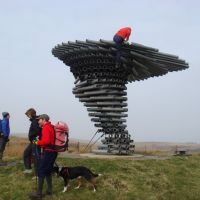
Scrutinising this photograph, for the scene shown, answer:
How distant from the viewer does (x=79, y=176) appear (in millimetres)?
10805

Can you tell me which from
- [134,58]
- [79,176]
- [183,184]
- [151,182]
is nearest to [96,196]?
[79,176]

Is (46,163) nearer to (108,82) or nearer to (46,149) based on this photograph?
(46,149)

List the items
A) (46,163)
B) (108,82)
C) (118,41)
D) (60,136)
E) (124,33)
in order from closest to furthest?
(46,163), (60,136), (118,41), (124,33), (108,82)

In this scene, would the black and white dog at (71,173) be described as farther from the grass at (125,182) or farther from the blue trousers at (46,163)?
the blue trousers at (46,163)

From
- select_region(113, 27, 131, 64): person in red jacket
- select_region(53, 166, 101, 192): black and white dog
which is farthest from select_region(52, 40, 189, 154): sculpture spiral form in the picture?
select_region(53, 166, 101, 192): black and white dog

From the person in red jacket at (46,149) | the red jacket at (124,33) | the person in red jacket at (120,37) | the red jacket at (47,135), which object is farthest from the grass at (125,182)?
the red jacket at (124,33)

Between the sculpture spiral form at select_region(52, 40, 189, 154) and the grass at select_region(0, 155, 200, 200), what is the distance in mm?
4508

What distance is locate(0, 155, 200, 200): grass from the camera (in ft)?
35.6

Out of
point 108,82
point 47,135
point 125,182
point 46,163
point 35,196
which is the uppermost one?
point 108,82

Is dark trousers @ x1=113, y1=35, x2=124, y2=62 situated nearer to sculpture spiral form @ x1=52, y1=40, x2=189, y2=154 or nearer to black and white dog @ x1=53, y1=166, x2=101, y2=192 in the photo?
sculpture spiral form @ x1=52, y1=40, x2=189, y2=154

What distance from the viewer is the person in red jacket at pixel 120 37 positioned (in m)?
17.0

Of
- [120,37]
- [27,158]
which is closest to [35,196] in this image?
[27,158]

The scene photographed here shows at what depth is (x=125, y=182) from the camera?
11672 mm

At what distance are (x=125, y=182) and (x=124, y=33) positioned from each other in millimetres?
7572
